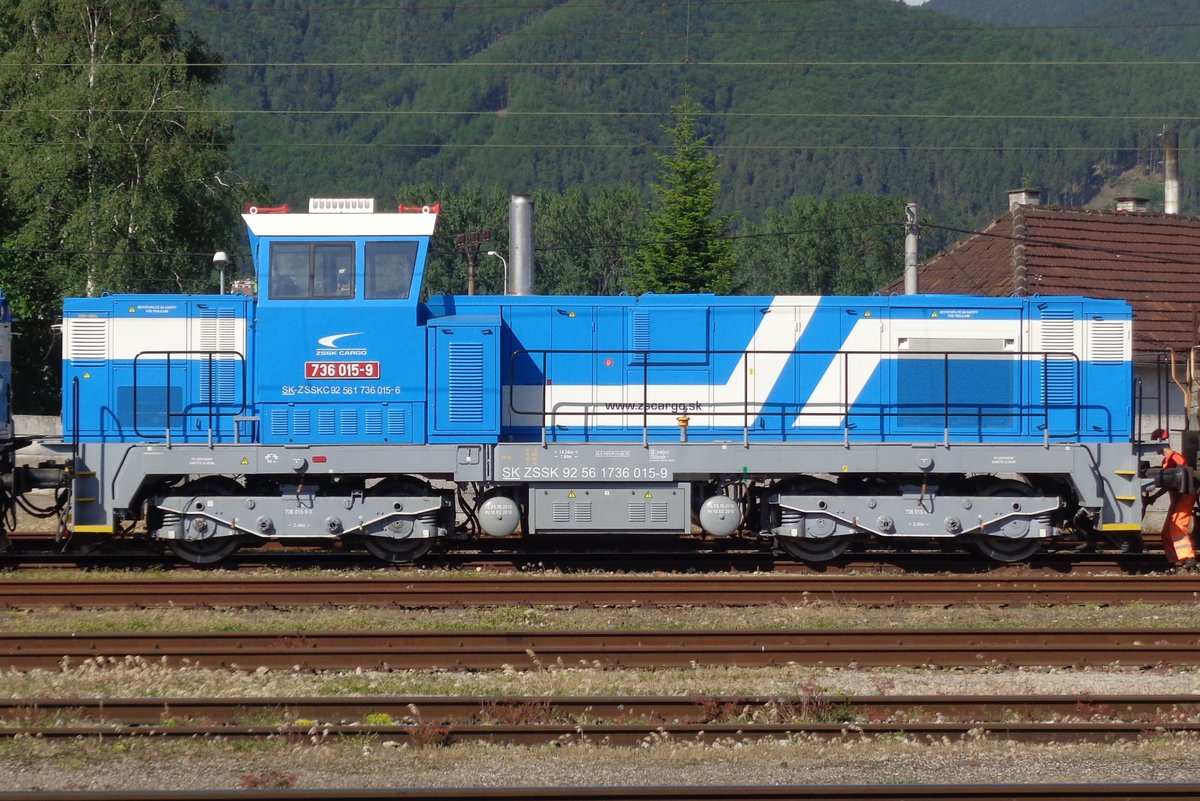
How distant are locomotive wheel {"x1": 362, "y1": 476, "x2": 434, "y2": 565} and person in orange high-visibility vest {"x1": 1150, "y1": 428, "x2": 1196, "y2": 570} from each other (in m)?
7.92

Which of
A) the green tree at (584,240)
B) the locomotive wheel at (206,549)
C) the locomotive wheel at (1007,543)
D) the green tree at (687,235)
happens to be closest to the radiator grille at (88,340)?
the locomotive wheel at (206,549)

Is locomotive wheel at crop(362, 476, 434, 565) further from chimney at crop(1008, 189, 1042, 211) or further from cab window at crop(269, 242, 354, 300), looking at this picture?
chimney at crop(1008, 189, 1042, 211)

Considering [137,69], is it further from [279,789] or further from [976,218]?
[976,218]

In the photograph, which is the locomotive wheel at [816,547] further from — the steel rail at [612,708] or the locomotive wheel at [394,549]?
the steel rail at [612,708]

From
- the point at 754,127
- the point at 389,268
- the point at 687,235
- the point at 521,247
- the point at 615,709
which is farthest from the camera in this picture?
the point at 754,127

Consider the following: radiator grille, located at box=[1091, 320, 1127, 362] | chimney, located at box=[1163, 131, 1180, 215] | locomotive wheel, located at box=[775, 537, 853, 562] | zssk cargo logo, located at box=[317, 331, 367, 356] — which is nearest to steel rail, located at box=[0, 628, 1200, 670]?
locomotive wheel, located at box=[775, 537, 853, 562]

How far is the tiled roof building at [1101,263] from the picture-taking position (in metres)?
24.9

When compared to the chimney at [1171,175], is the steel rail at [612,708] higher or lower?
lower

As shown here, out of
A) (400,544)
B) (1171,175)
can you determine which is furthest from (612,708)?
(1171,175)

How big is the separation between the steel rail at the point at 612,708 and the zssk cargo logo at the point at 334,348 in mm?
5199

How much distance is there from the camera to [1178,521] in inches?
504

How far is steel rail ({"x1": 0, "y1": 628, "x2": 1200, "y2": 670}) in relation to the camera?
8.93 metres

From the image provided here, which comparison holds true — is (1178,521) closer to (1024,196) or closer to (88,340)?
(88,340)

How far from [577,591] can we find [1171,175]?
34.8 meters
